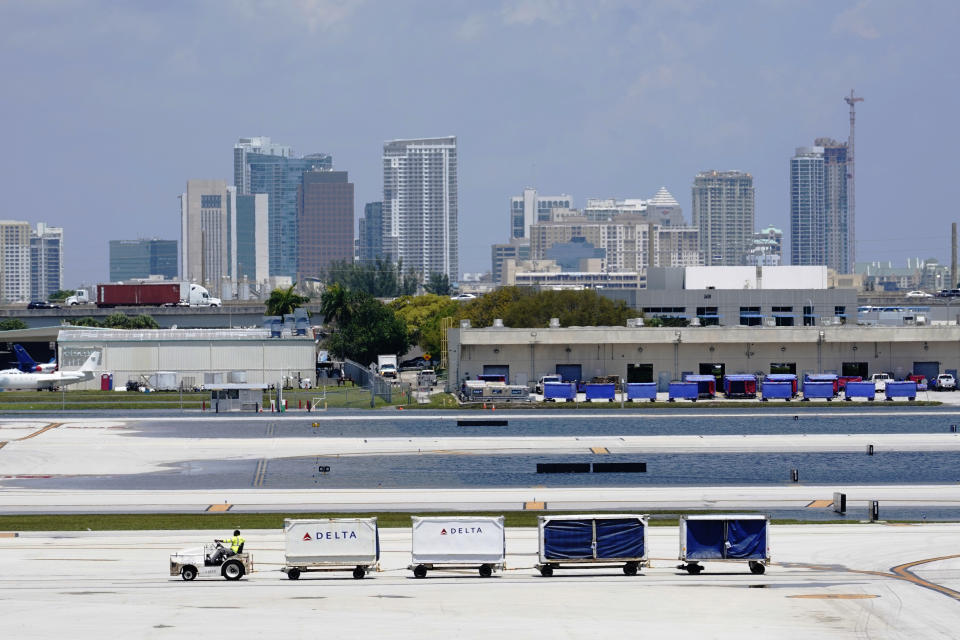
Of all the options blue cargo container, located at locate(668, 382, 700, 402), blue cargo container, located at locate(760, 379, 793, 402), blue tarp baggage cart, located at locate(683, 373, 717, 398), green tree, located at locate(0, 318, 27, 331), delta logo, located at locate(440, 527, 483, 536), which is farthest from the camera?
green tree, located at locate(0, 318, 27, 331)

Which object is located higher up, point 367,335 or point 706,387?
point 367,335

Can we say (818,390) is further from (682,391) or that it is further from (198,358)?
(198,358)

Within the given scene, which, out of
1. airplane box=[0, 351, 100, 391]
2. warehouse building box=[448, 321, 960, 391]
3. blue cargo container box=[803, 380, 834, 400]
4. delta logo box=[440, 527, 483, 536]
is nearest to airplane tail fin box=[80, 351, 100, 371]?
airplane box=[0, 351, 100, 391]

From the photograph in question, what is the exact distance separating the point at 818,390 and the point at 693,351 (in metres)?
11.8

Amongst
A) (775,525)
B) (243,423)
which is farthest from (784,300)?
(775,525)

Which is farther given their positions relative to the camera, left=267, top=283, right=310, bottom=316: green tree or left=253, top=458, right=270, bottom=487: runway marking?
left=267, top=283, right=310, bottom=316: green tree

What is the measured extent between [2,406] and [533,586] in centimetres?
8296

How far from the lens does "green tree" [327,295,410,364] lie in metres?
147

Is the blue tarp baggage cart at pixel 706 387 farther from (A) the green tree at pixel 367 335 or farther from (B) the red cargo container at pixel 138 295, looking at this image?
(B) the red cargo container at pixel 138 295

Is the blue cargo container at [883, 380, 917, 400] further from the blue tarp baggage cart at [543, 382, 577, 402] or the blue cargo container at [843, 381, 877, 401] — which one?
the blue tarp baggage cart at [543, 382, 577, 402]

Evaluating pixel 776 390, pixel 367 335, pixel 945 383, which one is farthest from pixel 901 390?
pixel 367 335

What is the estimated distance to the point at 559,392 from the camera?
10581 cm

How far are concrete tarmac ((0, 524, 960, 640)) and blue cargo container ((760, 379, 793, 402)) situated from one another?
61.0 metres

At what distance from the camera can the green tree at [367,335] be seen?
147m
